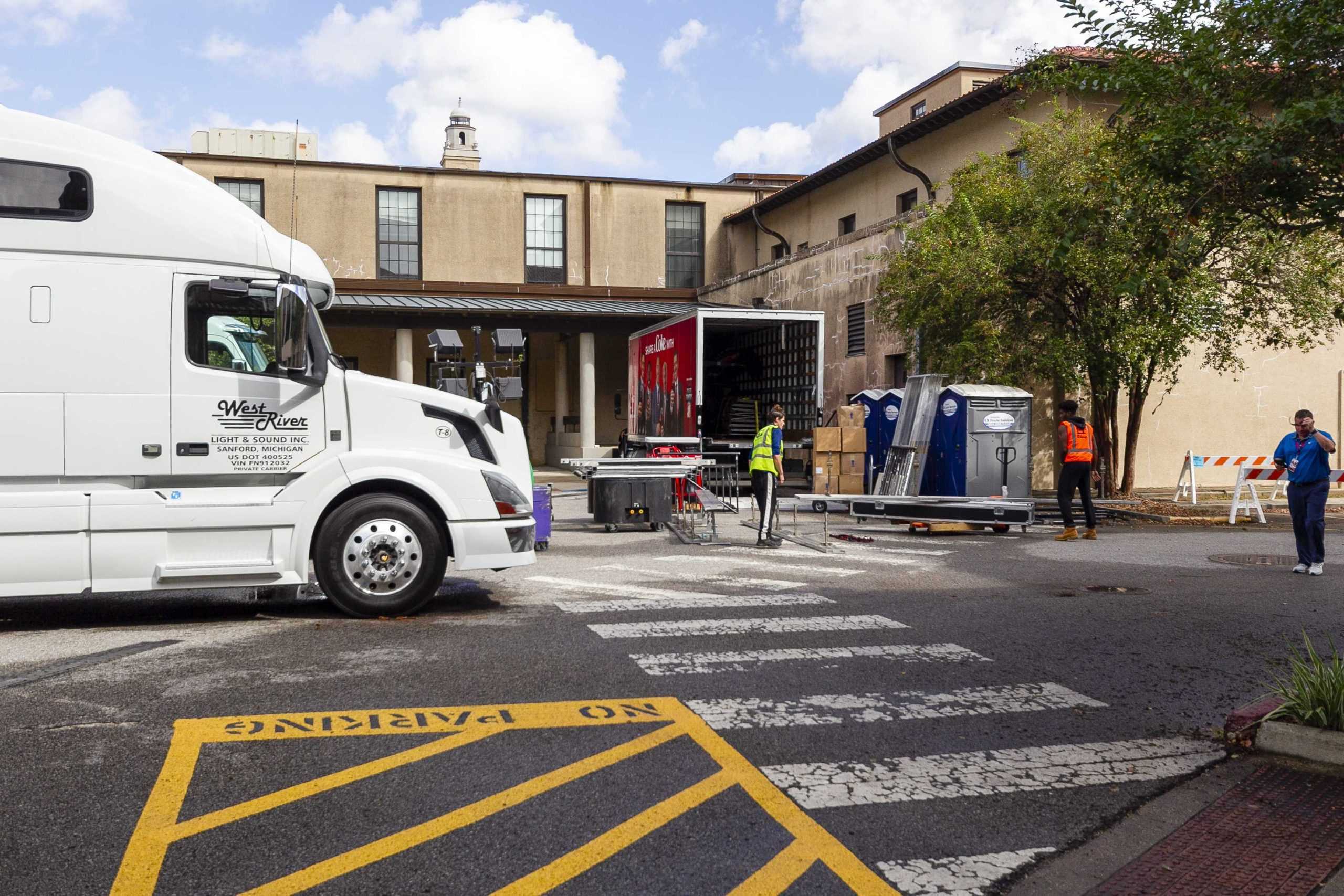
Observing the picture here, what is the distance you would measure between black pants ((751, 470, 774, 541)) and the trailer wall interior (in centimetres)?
551

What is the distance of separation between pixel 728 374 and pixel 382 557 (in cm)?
1549

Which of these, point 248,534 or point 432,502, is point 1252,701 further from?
point 248,534

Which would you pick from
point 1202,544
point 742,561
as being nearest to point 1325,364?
point 1202,544

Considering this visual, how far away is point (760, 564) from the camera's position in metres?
12.3

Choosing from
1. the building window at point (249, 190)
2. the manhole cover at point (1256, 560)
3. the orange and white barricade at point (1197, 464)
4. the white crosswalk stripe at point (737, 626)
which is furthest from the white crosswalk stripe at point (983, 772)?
the building window at point (249, 190)

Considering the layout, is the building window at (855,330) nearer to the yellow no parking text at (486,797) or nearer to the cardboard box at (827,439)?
the cardboard box at (827,439)

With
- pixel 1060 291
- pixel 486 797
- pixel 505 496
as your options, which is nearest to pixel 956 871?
pixel 486 797

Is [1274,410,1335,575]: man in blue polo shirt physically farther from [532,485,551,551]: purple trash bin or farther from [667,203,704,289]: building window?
[667,203,704,289]: building window

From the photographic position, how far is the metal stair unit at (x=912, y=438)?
17688 millimetres

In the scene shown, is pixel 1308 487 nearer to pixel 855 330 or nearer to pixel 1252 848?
pixel 1252 848

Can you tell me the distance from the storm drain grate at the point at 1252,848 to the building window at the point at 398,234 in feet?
110

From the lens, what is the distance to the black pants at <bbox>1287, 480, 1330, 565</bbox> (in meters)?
11.4

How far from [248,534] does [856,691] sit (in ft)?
15.0

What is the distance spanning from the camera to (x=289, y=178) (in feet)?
115
